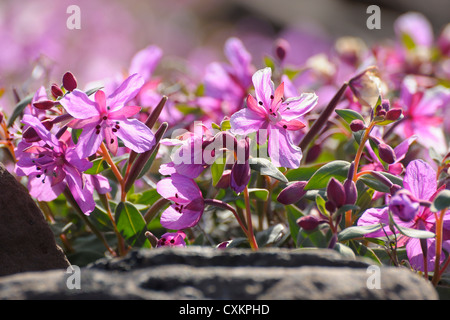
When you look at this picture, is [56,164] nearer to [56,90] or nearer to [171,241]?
[56,90]

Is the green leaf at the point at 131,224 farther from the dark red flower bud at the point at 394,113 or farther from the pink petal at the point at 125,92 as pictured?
the dark red flower bud at the point at 394,113

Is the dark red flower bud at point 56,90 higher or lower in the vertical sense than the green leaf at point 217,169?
higher

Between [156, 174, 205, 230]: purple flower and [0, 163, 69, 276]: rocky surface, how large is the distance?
0.74ft

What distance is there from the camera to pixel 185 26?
21.8 ft

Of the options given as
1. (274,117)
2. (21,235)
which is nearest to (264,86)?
(274,117)

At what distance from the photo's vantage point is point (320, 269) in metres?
0.89

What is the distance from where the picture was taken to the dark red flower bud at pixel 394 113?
3.62 feet

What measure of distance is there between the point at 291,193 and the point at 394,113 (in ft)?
0.78

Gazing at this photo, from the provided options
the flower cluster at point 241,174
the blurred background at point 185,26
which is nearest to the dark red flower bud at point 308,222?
the flower cluster at point 241,174

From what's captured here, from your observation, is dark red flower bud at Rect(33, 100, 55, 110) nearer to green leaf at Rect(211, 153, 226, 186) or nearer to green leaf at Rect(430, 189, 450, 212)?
green leaf at Rect(211, 153, 226, 186)

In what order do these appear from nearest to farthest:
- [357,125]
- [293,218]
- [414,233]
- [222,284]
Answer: [222,284] < [414,233] < [357,125] < [293,218]

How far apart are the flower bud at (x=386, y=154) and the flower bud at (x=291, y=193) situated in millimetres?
155
